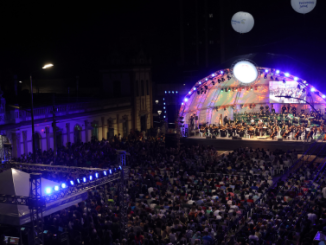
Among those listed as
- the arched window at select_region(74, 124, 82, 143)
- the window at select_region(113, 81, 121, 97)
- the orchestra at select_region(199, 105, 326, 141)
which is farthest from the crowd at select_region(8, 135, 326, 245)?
the window at select_region(113, 81, 121, 97)

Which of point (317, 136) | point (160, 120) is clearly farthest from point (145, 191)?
point (160, 120)

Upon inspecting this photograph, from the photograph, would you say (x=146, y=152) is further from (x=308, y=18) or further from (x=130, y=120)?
(x=308, y=18)

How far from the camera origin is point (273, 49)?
68750mm

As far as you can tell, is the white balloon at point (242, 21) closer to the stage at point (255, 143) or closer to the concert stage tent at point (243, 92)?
the concert stage tent at point (243, 92)

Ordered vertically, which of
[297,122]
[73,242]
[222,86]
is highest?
[222,86]

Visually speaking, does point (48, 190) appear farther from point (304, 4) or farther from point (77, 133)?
point (77, 133)

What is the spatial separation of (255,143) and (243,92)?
8695mm

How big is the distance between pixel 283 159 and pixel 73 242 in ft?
47.1

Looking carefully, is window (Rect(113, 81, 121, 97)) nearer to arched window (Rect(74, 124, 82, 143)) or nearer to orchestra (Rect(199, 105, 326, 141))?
arched window (Rect(74, 124, 82, 143))

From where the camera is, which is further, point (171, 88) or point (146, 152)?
point (171, 88)

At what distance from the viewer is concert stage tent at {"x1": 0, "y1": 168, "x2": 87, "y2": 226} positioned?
12866 mm

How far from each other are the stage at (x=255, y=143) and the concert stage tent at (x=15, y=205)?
20378 millimetres

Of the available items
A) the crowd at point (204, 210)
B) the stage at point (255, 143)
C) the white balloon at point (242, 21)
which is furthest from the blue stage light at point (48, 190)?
the white balloon at point (242, 21)

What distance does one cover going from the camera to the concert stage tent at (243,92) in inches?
1249
